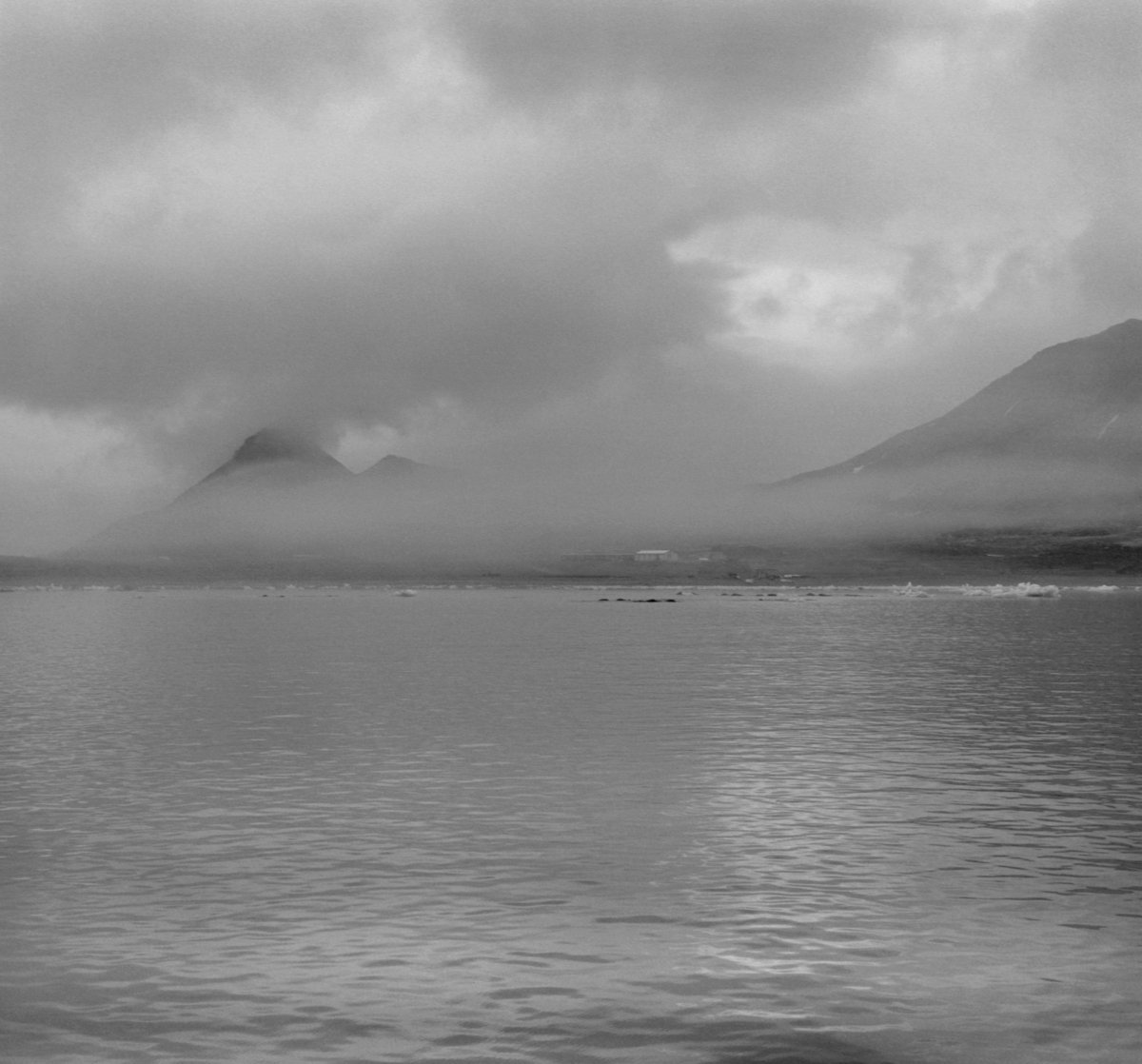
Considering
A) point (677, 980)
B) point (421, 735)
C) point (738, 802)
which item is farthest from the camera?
point (421, 735)

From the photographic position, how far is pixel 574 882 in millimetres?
28219

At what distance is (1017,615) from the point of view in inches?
7500

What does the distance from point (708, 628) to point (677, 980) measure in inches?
5277

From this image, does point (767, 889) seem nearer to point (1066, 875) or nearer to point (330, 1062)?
point (1066, 875)

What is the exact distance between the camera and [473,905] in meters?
26.2

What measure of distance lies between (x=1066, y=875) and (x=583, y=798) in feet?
47.7

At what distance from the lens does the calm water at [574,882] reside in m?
19.6

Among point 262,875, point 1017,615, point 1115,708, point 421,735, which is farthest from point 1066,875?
point 1017,615

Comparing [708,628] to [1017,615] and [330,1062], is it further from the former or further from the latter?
[330,1062]

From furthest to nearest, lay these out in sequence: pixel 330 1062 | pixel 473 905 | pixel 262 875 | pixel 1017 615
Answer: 1. pixel 1017 615
2. pixel 262 875
3. pixel 473 905
4. pixel 330 1062

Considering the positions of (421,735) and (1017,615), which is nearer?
(421,735)

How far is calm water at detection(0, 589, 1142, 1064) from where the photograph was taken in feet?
64.3

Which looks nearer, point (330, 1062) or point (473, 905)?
point (330, 1062)

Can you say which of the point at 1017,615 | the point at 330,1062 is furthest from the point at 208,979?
the point at 1017,615
